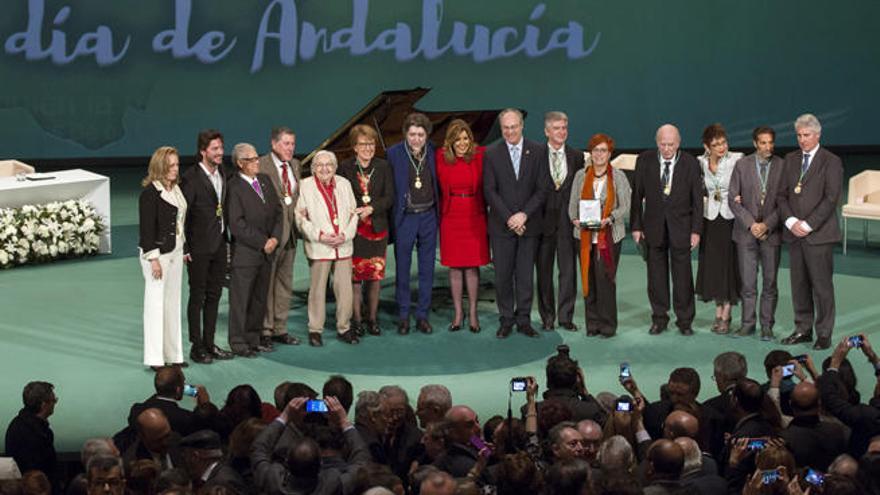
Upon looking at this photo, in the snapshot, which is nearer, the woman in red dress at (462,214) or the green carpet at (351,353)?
the green carpet at (351,353)

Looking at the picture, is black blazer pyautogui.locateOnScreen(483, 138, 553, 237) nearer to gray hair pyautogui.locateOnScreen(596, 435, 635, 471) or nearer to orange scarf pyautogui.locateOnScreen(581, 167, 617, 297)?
orange scarf pyautogui.locateOnScreen(581, 167, 617, 297)

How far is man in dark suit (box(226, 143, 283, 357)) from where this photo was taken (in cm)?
961

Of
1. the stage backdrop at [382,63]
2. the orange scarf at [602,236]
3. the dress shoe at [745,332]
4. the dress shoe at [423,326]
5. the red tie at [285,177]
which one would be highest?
the stage backdrop at [382,63]

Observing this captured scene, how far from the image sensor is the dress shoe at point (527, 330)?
10312 millimetres

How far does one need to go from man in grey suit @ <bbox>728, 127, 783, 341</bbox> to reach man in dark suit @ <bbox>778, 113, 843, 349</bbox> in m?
0.08

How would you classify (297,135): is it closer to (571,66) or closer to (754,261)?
(571,66)

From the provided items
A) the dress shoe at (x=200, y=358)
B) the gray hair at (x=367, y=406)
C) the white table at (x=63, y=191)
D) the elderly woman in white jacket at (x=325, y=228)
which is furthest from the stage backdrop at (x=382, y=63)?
the gray hair at (x=367, y=406)

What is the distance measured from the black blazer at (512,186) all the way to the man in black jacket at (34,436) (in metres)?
4.15

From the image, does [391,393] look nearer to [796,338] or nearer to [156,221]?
[156,221]

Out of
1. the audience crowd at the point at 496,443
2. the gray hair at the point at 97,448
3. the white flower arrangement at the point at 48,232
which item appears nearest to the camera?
the audience crowd at the point at 496,443

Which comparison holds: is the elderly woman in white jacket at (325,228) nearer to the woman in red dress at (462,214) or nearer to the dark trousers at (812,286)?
the woman in red dress at (462,214)

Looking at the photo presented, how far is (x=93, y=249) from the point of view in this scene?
13352 mm

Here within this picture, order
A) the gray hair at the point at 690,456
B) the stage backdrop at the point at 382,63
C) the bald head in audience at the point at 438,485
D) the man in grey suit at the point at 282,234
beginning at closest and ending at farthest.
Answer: the bald head in audience at the point at 438,485 → the gray hair at the point at 690,456 → the man in grey suit at the point at 282,234 → the stage backdrop at the point at 382,63

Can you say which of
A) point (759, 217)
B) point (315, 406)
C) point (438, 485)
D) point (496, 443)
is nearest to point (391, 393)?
point (496, 443)
